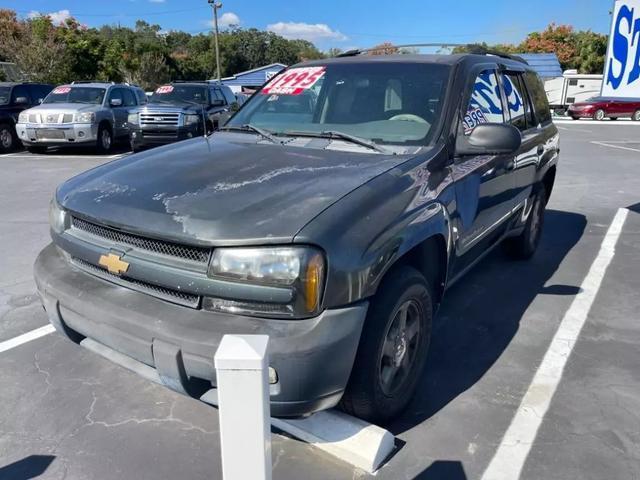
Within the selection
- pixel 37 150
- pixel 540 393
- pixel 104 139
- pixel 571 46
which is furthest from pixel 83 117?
pixel 571 46

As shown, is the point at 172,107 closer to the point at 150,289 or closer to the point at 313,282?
the point at 150,289

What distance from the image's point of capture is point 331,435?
262cm

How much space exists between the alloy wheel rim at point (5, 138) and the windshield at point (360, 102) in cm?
1236

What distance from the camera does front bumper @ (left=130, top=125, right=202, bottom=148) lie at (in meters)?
12.6

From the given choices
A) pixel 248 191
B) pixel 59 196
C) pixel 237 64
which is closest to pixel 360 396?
pixel 248 191

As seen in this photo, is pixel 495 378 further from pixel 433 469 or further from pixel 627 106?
pixel 627 106

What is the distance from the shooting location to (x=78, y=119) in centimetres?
1275

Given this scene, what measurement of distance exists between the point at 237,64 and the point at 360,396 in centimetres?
8968

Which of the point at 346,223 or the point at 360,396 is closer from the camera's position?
the point at 346,223

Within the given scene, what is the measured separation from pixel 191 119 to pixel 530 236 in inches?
373

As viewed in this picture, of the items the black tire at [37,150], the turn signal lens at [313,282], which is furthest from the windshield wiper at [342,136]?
the black tire at [37,150]

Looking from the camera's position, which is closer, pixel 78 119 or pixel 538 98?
pixel 538 98

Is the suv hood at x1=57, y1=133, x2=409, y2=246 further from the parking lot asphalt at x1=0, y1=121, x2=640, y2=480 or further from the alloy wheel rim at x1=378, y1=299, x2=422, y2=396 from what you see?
the parking lot asphalt at x1=0, y1=121, x2=640, y2=480

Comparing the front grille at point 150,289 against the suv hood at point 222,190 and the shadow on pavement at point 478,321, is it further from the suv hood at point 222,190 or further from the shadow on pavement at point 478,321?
the shadow on pavement at point 478,321
